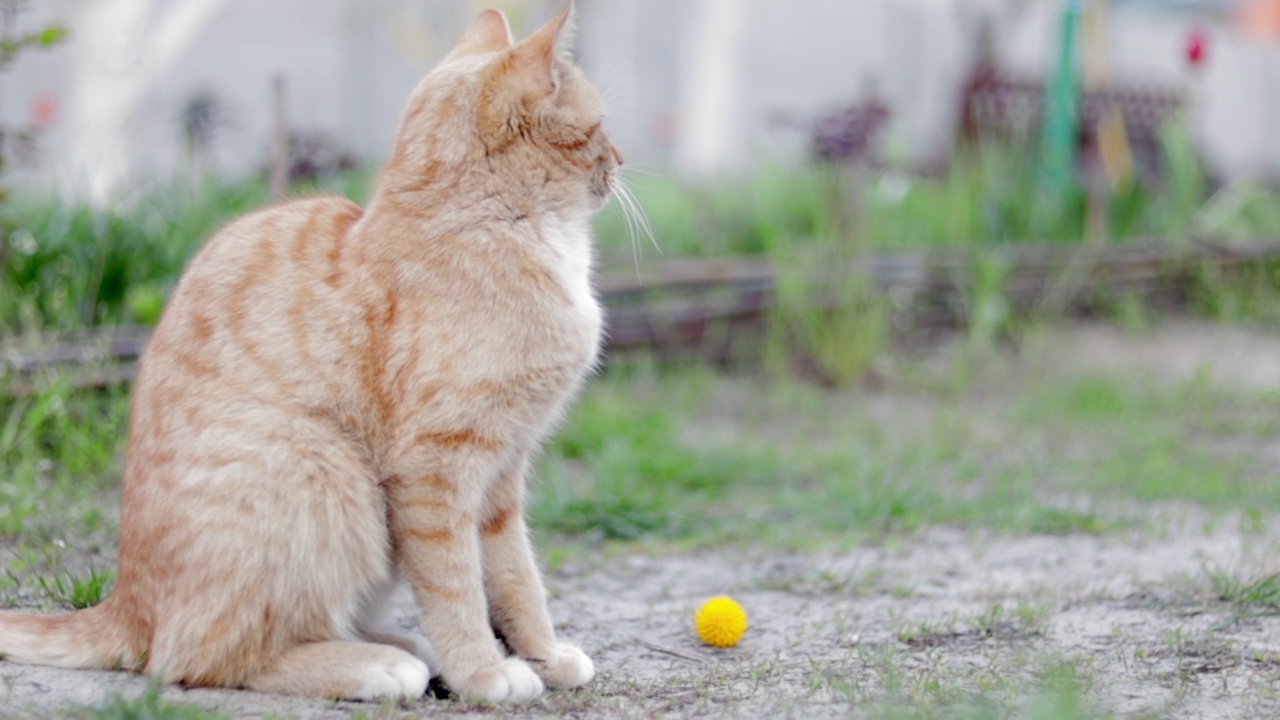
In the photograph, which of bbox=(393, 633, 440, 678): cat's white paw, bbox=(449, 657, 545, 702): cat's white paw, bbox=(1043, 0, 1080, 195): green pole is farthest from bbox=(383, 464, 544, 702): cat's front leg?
bbox=(1043, 0, 1080, 195): green pole

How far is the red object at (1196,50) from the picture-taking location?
5.96 meters

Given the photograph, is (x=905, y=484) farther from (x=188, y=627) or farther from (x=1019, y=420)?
(x=188, y=627)

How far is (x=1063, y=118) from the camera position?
7059 mm

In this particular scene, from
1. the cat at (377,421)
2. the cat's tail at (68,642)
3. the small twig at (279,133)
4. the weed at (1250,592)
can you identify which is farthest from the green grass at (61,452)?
the weed at (1250,592)

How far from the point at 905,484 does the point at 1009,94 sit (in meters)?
4.98

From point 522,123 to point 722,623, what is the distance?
3.75 feet

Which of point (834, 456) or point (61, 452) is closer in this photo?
point (61, 452)

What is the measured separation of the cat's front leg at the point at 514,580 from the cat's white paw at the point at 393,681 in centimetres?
25

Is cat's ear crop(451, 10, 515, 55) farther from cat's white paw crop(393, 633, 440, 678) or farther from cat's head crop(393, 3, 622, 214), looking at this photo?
cat's white paw crop(393, 633, 440, 678)

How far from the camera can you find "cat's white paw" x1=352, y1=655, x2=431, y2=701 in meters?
2.20

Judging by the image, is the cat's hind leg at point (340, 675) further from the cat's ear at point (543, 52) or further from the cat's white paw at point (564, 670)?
the cat's ear at point (543, 52)

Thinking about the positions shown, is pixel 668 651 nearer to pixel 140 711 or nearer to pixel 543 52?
pixel 140 711

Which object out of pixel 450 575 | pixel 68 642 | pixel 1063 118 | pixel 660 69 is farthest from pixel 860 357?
pixel 660 69

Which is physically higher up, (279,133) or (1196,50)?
(1196,50)
